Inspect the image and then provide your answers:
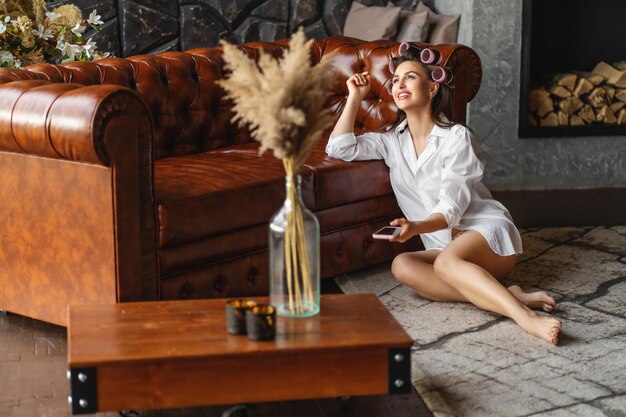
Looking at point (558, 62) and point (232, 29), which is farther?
point (558, 62)

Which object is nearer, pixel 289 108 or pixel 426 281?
pixel 289 108

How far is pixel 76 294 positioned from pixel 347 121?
4.09 ft

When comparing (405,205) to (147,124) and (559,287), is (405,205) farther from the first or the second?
(147,124)

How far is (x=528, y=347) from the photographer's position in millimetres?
2783

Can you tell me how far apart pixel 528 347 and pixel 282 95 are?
4.16ft

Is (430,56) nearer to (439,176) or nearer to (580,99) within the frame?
(439,176)

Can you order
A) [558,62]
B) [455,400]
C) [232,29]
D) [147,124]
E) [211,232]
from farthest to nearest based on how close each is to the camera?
1. [558,62]
2. [232,29]
3. [211,232]
4. [147,124]
5. [455,400]

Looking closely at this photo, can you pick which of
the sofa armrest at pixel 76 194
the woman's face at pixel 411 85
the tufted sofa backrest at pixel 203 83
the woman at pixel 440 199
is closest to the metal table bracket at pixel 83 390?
the sofa armrest at pixel 76 194

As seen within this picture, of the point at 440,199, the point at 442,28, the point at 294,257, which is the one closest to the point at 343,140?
the point at 440,199

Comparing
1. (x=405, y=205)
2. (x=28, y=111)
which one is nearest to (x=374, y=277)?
(x=405, y=205)

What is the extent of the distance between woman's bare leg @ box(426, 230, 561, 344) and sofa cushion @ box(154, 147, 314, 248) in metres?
0.57

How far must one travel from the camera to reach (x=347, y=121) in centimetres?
350

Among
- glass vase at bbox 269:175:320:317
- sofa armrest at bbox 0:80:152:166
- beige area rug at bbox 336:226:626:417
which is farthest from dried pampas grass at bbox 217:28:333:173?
beige area rug at bbox 336:226:626:417

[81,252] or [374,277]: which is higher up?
[81,252]
